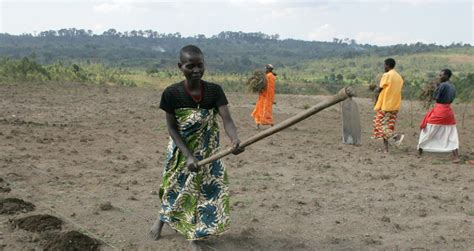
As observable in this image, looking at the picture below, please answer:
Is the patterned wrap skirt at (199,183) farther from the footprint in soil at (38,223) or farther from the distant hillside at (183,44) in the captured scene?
the distant hillside at (183,44)

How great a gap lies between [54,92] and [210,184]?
1381cm

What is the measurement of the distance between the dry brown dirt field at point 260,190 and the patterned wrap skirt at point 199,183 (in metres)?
0.32

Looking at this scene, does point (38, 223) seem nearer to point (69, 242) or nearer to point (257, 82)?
point (69, 242)

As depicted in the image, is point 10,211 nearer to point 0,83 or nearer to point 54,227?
point 54,227

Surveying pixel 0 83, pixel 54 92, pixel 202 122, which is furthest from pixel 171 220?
pixel 0 83

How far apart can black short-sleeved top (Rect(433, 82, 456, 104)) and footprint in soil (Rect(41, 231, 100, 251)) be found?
5.59m

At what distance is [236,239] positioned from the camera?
430 cm

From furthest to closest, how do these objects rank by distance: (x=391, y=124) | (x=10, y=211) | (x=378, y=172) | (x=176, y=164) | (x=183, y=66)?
1. (x=391, y=124)
2. (x=378, y=172)
3. (x=10, y=211)
4. (x=176, y=164)
5. (x=183, y=66)

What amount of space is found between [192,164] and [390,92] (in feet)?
17.9

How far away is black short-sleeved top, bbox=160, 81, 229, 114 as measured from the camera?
12.3ft

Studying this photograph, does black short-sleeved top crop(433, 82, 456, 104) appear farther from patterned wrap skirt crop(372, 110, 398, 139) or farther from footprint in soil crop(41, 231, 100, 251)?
footprint in soil crop(41, 231, 100, 251)

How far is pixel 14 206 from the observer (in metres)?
4.77

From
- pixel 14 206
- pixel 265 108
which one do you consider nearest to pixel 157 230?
pixel 14 206

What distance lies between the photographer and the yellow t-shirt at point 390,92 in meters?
8.34
